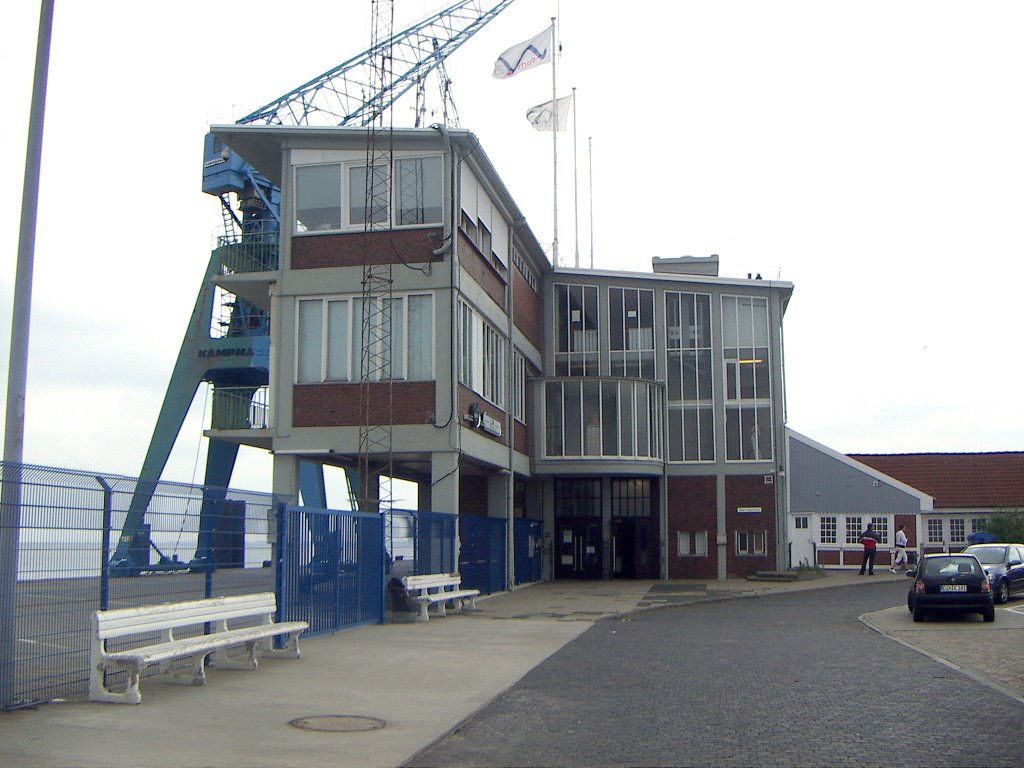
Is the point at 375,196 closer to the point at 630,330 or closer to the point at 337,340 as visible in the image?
the point at 337,340

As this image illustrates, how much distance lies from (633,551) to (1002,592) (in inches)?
543

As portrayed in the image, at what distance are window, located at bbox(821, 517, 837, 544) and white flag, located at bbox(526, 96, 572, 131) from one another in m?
18.6

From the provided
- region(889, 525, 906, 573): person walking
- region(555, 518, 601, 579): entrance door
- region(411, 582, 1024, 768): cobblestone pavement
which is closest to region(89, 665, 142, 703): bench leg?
region(411, 582, 1024, 768): cobblestone pavement

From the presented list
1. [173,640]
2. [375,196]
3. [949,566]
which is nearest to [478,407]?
[375,196]

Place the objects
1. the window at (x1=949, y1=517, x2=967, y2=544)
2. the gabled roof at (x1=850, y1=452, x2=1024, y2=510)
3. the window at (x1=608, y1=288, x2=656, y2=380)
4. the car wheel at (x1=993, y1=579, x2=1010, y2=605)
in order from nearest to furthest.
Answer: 1. the car wheel at (x1=993, y1=579, x2=1010, y2=605)
2. the window at (x1=608, y1=288, x2=656, y2=380)
3. the window at (x1=949, y1=517, x2=967, y2=544)
4. the gabled roof at (x1=850, y1=452, x2=1024, y2=510)

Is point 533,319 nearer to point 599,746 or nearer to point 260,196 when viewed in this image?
point 260,196

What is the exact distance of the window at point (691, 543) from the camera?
3775 cm

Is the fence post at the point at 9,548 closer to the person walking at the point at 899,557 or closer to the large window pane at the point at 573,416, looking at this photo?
the large window pane at the point at 573,416

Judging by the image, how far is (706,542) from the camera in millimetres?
37781

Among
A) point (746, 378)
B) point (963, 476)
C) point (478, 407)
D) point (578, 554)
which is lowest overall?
point (578, 554)

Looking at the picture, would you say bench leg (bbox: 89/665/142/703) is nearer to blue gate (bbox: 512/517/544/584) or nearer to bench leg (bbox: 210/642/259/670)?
bench leg (bbox: 210/642/259/670)

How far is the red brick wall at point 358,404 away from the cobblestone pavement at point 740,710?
8.53 metres

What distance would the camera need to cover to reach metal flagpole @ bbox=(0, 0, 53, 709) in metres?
9.08

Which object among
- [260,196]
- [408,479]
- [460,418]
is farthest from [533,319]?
[260,196]
